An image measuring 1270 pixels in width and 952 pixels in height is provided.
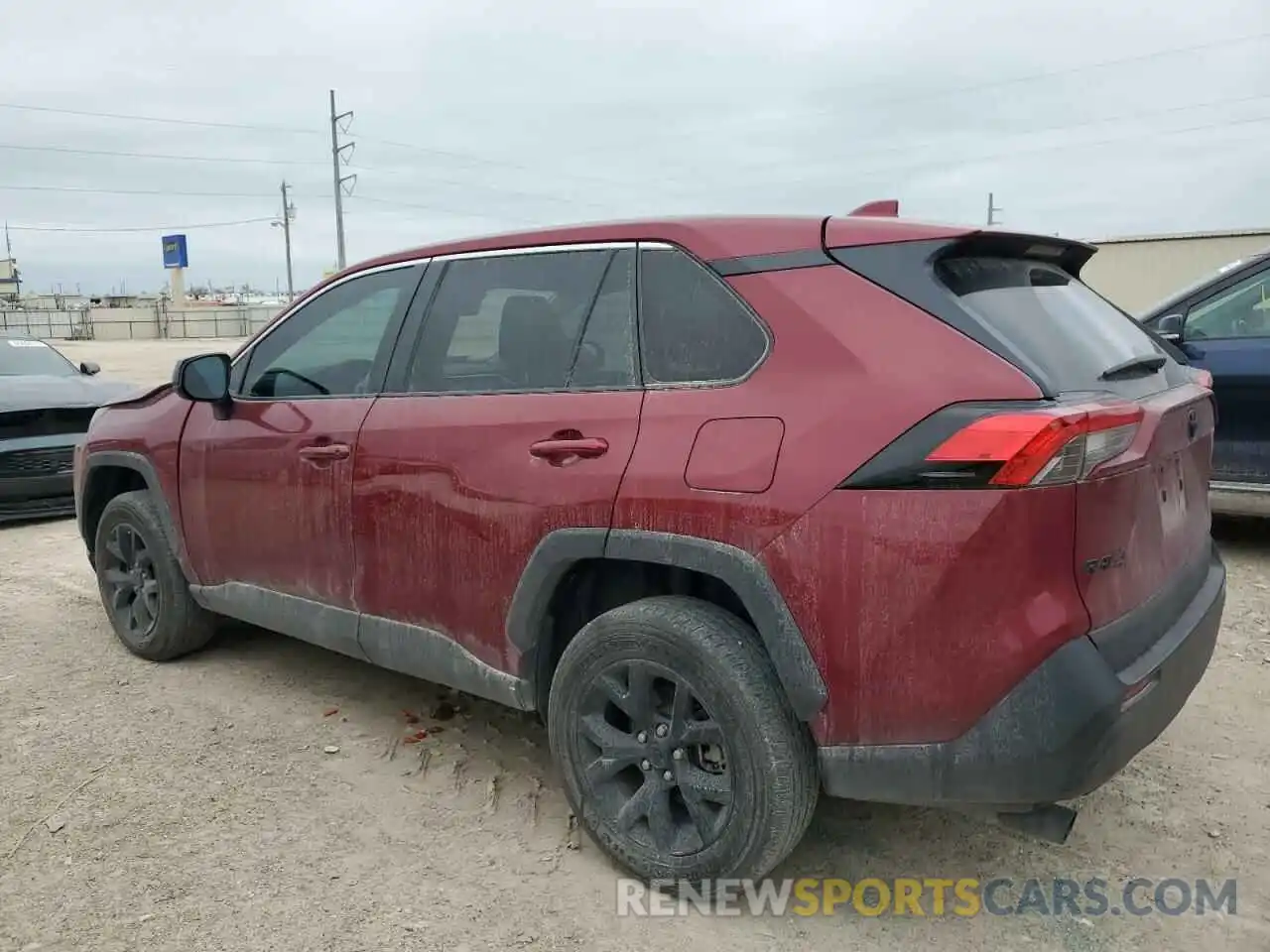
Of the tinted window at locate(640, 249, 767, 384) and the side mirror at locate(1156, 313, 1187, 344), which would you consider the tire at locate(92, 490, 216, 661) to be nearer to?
the tinted window at locate(640, 249, 767, 384)

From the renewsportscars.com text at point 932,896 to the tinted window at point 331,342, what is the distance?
6.44ft

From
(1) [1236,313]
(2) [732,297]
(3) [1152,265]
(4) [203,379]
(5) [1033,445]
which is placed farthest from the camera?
(3) [1152,265]

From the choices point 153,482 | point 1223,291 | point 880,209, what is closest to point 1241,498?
point 1223,291

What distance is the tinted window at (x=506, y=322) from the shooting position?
292cm

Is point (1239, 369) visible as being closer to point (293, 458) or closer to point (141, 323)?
point (293, 458)

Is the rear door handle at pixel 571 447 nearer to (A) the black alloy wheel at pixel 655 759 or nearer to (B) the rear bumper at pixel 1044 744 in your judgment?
(A) the black alloy wheel at pixel 655 759

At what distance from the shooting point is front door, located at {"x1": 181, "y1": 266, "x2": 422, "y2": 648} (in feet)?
11.2

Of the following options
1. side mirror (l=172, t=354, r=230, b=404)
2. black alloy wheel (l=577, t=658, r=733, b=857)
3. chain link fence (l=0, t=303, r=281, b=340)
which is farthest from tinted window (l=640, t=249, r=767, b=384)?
chain link fence (l=0, t=303, r=281, b=340)

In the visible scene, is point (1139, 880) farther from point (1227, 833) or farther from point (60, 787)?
point (60, 787)

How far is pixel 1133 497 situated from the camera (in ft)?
7.43

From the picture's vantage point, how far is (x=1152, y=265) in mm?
18531

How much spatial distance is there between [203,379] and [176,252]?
2721 inches

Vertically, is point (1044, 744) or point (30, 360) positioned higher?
point (30, 360)

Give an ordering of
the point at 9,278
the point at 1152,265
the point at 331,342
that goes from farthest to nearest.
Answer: the point at 9,278 → the point at 1152,265 → the point at 331,342
